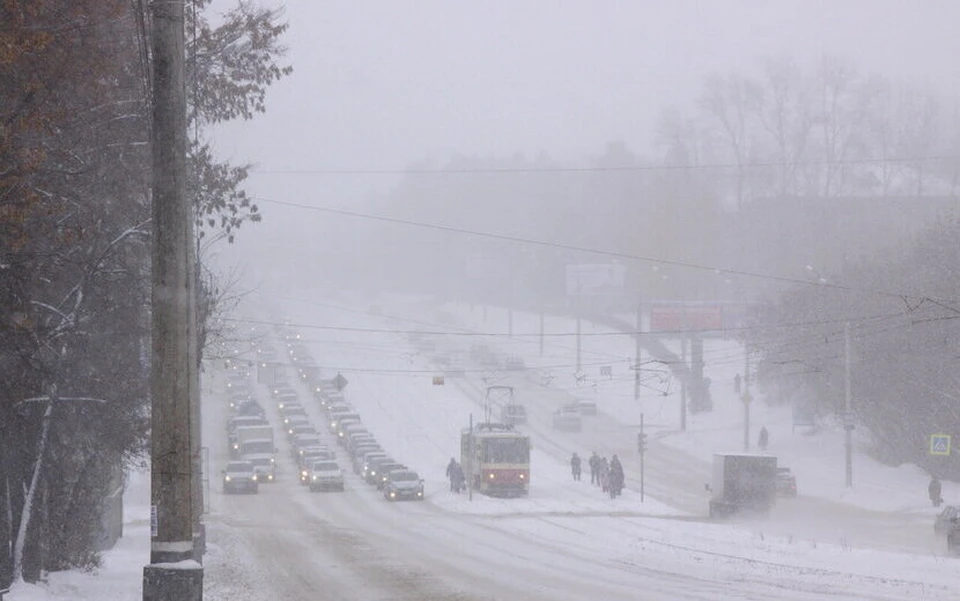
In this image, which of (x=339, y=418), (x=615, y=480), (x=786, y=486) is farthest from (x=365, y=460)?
(x=786, y=486)

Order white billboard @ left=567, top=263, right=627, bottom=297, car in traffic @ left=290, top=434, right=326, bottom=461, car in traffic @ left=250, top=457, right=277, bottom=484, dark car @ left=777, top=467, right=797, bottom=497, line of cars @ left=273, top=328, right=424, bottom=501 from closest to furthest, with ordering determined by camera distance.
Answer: line of cars @ left=273, top=328, right=424, bottom=501
dark car @ left=777, top=467, right=797, bottom=497
car in traffic @ left=250, top=457, right=277, bottom=484
car in traffic @ left=290, top=434, right=326, bottom=461
white billboard @ left=567, top=263, right=627, bottom=297

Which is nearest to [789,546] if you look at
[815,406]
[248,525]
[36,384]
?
[248,525]

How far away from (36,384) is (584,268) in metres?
85.4

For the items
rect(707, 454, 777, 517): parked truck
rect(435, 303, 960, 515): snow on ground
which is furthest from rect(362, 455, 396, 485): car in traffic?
rect(707, 454, 777, 517): parked truck

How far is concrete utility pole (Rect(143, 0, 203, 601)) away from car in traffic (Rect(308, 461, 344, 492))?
1756 inches

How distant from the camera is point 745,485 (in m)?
42.4

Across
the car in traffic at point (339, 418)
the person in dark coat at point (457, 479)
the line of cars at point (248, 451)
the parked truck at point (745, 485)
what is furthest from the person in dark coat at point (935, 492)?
the car in traffic at point (339, 418)

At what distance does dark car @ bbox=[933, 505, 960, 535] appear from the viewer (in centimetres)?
3153

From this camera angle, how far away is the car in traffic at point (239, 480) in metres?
52.6

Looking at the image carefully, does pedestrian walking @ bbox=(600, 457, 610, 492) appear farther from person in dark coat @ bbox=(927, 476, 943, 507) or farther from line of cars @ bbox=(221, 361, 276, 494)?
line of cars @ bbox=(221, 361, 276, 494)

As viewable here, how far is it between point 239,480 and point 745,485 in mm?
21803

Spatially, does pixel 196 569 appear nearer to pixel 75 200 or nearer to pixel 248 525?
pixel 75 200

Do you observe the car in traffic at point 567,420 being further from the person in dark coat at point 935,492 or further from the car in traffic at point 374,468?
the person in dark coat at point 935,492

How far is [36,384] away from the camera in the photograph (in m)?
15.7
